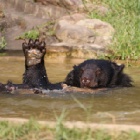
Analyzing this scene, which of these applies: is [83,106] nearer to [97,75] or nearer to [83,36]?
[97,75]

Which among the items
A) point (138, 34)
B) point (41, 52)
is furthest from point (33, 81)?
point (138, 34)

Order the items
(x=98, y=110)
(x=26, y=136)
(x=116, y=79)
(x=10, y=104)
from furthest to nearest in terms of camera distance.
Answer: (x=116, y=79), (x=10, y=104), (x=98, y=110), (x=26, y=136)

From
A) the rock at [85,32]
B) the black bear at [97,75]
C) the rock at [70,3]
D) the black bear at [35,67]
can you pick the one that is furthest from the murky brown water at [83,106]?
the rock at [70,3]

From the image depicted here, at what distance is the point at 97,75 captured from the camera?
6.99 meters

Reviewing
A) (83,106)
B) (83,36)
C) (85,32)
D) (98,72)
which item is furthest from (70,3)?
(83,106)

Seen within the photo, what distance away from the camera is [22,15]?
640 inches

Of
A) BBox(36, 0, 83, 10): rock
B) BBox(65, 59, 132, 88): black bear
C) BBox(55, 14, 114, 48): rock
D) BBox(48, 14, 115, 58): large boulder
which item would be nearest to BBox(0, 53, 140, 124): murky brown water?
BBox(65, 59, 132, 88): black bear

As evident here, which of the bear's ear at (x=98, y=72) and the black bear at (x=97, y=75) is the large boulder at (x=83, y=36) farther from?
the bear's ear at (x=98, y=72)

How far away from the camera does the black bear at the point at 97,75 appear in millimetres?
6816

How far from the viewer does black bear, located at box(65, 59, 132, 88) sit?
6.82 m

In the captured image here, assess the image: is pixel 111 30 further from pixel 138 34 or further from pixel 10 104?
pixel 10 104

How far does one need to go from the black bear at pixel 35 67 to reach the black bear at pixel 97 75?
31 cm

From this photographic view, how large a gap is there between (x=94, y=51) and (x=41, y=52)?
4.74 metres

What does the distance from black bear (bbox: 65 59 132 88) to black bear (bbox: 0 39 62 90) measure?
0.31 meters
